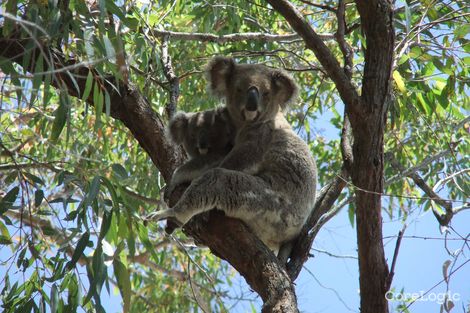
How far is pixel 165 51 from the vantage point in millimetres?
3912

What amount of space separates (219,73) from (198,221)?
1.28 metres

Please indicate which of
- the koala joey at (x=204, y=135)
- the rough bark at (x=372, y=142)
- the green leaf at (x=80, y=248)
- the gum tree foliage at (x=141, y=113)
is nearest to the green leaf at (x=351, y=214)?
the gum tree foliage at (x=141, y=113)

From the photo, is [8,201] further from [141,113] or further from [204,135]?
[204,135]

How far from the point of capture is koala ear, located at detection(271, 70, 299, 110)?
3.97 meters

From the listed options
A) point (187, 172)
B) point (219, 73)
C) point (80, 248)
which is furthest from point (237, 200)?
point (219, 73)

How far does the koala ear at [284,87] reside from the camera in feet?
13.0

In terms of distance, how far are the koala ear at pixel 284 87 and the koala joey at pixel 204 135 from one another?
13.9 inches

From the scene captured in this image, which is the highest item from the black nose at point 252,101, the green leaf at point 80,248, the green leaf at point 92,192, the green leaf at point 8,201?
the black nose at point 252,101

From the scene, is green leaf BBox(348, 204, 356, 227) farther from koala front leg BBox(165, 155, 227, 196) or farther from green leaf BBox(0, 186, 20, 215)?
green leaf BBox(0, 186, 20, 215)

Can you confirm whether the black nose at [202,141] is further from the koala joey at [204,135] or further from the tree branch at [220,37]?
the tree branch at [220,37]

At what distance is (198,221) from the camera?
3100 mm

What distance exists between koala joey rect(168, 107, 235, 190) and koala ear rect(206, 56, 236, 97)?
161 millimetres

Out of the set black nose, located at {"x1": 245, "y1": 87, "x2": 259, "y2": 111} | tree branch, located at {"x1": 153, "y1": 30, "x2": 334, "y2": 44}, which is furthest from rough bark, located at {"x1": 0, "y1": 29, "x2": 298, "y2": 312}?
tree branch, located at {"x1": 153, "y1": 30, "x2": 334, "y2": 44}

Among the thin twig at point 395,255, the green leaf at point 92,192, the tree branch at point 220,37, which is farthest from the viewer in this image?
the tree branch at point 220,37
